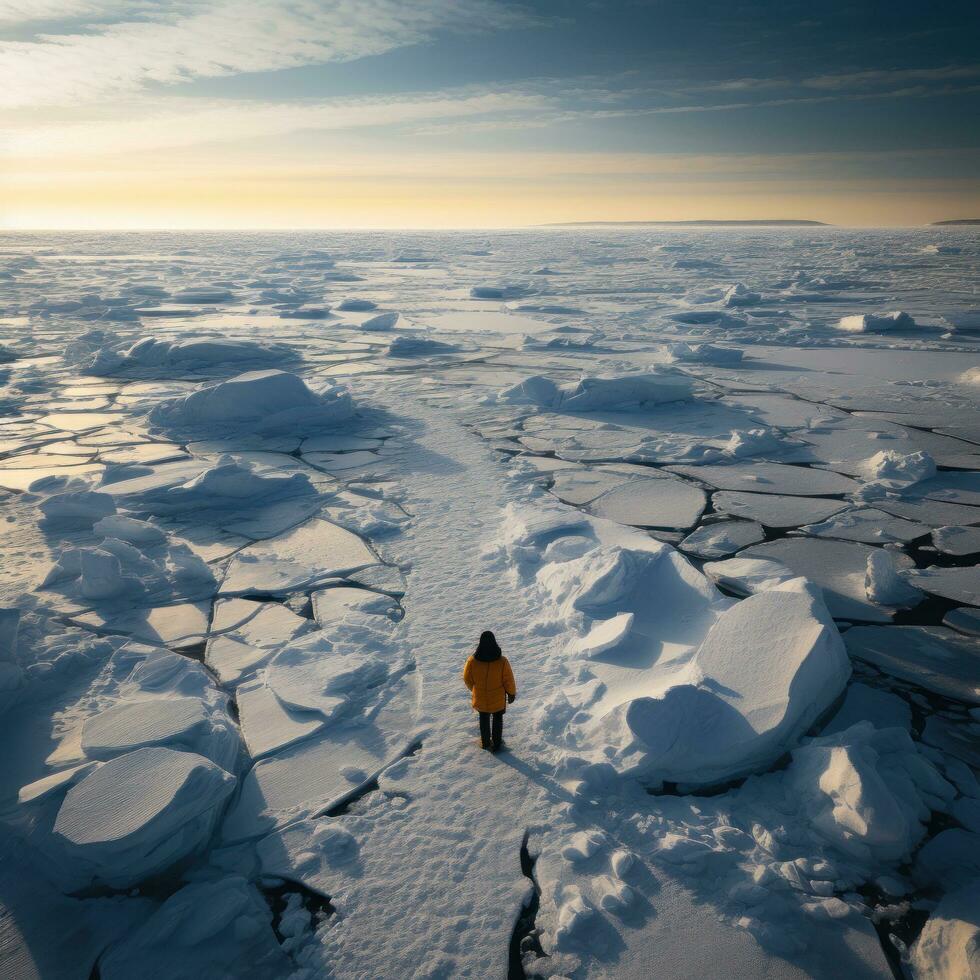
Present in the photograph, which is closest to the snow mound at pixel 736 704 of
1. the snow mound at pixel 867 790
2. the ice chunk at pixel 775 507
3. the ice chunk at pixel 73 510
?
the snow mound at pixel 867 790

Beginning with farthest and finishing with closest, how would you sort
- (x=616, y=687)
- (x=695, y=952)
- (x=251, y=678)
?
(x=251, y=678) → (x=616, y=687) → (x=695, y=952)

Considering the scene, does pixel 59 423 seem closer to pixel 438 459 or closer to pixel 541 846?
pixel 438 459

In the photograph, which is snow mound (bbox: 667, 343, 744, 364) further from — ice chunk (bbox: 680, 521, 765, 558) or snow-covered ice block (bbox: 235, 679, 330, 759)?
snow-covered ice block (bbox: 235, 679, 330, 759)

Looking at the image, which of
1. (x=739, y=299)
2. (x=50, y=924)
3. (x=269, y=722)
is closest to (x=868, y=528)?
(x=269, y=722)

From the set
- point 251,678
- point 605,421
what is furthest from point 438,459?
point 251,678

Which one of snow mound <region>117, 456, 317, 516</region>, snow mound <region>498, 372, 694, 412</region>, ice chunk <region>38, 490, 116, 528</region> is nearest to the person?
snow mound <region>117, 456, 317, 516</region>

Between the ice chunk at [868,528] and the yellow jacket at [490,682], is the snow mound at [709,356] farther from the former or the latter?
the yellow jacket at [490,682]

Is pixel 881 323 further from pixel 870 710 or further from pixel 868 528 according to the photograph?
pixel 870 710
